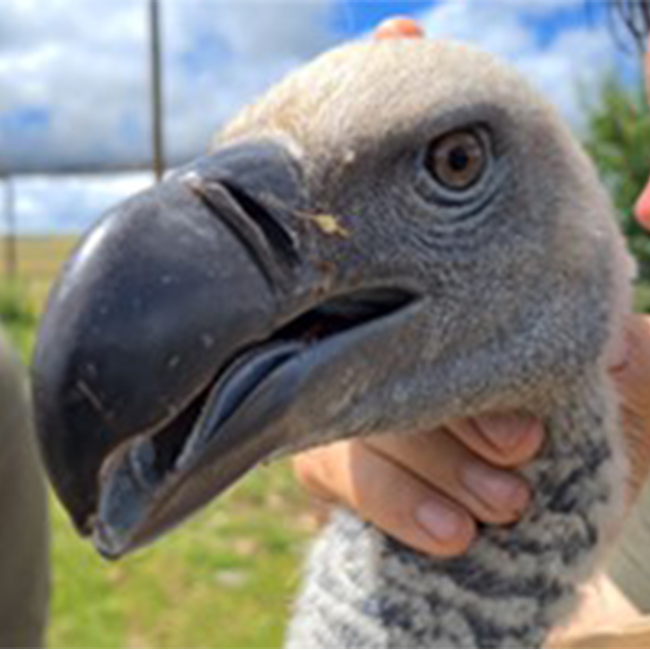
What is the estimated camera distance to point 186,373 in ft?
4.84

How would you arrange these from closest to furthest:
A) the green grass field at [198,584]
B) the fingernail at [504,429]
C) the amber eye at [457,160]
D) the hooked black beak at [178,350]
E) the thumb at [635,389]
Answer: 1. the hooked black beak at [178,350]
2. the amber eye at [457,160]
3. the fingernail at [504,429]
4. the thumb at [635,389]
5. the green grass field at [198,584]

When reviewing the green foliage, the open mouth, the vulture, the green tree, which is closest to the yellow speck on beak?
the vulture

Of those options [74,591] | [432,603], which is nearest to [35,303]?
[74,591]

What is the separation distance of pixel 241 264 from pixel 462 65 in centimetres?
50

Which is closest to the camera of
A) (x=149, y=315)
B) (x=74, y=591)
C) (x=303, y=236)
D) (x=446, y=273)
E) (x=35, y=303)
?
(x=149, y=315)

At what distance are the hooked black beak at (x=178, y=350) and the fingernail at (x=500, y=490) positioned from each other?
0.45m

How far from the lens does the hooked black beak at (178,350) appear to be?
1470 mm

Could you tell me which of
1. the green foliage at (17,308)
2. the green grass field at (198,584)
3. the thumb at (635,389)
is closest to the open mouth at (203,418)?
the thumb at (635,389)

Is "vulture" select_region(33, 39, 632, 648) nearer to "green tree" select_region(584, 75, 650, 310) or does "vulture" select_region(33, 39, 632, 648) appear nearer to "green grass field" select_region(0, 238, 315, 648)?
"green grass field" select_region(0, 238, 315, 648)

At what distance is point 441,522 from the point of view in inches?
79.7

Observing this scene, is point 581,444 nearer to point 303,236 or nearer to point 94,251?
point 303,236

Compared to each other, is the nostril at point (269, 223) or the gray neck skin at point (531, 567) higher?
the nostril at point (269, 223)

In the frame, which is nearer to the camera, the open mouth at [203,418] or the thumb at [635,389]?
the open mouth at [203,418]

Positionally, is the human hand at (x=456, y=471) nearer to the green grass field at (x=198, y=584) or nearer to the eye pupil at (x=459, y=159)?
the eye pupil at (x=459, y=159)
